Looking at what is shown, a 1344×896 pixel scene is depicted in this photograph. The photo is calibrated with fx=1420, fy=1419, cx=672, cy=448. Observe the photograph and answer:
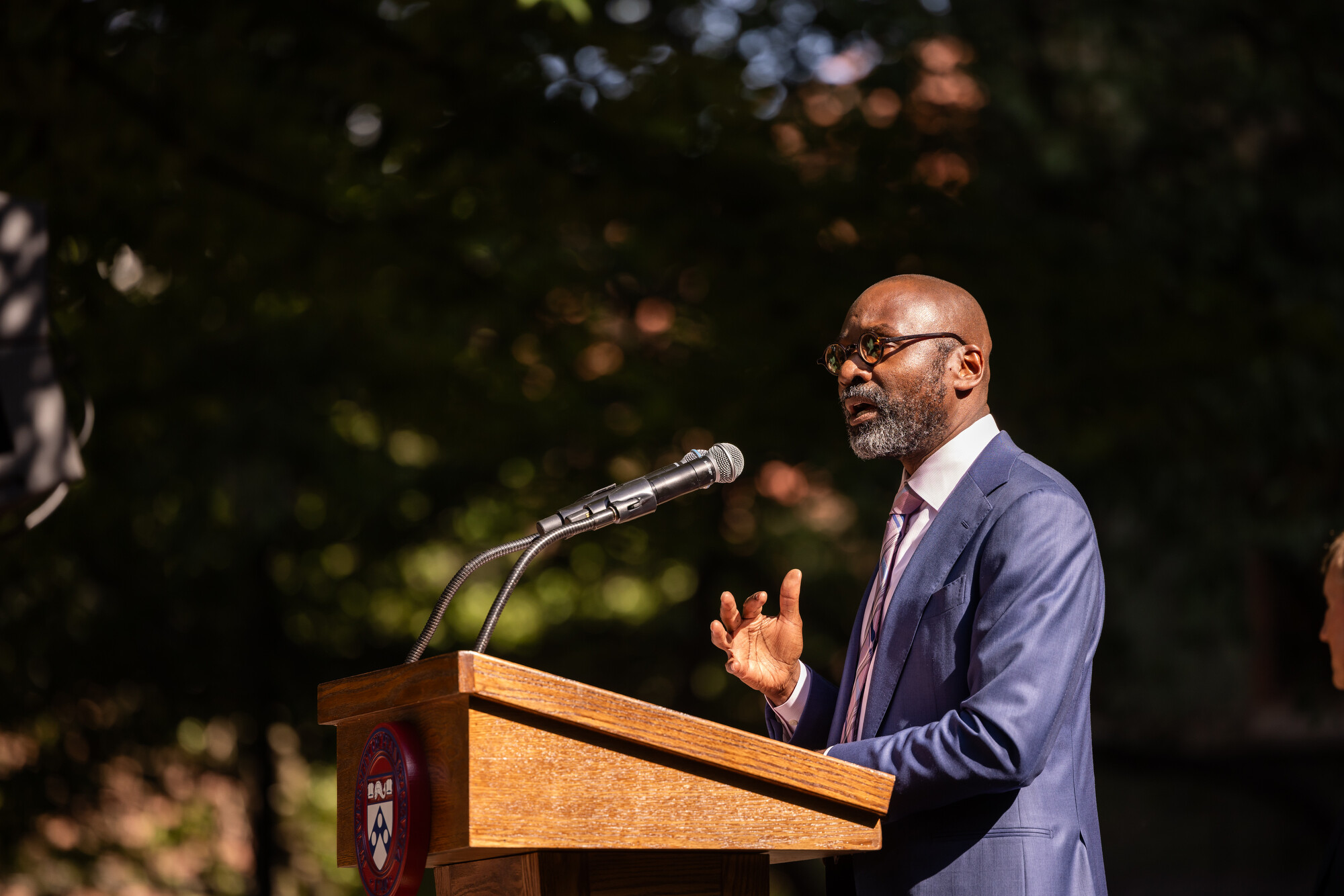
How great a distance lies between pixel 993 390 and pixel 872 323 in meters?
3.61

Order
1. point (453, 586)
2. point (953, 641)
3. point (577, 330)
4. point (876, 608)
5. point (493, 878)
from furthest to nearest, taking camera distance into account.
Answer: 1. point (577, 330)
2. point (876, 608)
3. point (953, 641)
4. point (453, 586)
5. point (493, 878)

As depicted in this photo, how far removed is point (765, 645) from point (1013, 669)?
0.62 m

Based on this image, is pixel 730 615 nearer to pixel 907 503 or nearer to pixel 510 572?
pixel 907 503

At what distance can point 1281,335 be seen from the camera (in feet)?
19.9

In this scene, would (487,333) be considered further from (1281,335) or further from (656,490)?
(656,490)

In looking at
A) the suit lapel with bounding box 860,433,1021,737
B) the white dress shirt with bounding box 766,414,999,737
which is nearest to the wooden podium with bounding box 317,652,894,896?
the suit lapel with bounding box 860,433,1021,737

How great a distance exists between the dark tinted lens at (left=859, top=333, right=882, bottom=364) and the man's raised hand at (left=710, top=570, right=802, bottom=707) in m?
0.41

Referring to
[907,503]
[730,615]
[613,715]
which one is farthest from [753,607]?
[613,715]

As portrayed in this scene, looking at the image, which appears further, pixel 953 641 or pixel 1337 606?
pixel 1337 606

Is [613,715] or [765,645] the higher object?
[613,715]

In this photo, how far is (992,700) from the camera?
2111 mm

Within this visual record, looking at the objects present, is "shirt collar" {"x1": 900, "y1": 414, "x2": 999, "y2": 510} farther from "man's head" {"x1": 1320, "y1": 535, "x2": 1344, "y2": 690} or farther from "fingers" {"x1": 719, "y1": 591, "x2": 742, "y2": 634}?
"man's head" {"x1": 1320, "y1": 535, "x2": 1344, "y2": 690}

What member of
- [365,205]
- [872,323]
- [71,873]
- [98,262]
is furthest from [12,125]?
[71,873]

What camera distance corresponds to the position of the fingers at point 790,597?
100 inches
